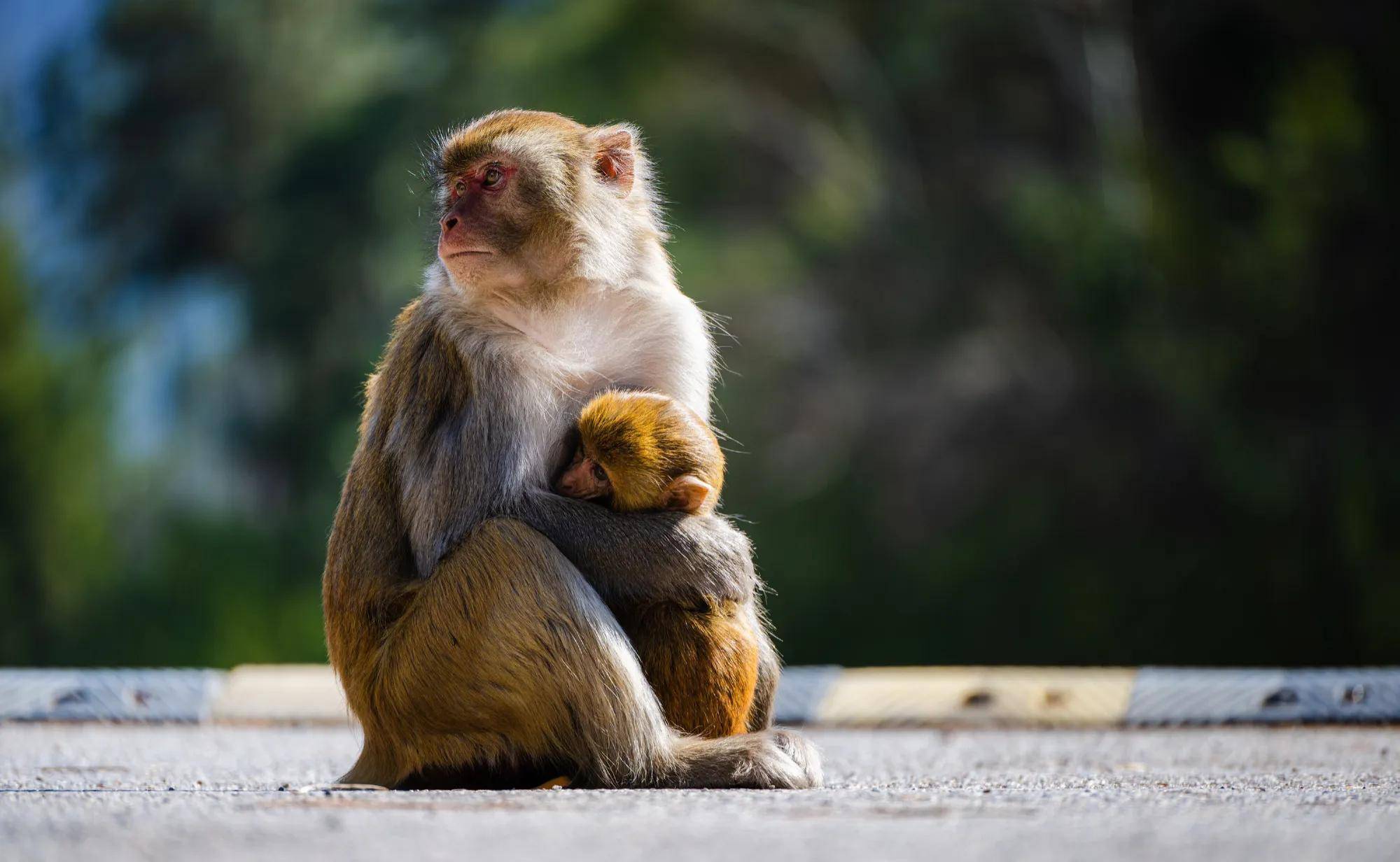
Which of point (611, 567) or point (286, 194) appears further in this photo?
point (286, 194)

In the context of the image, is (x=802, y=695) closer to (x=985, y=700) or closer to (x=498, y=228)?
(x=985, y=700)

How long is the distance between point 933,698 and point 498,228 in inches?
112

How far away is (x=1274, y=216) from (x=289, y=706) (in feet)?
26.1

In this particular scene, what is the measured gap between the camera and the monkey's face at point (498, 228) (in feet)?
12.8

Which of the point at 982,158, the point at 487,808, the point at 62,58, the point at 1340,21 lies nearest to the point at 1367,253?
the point at 1340,21

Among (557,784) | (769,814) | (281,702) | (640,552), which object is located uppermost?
(640,552)

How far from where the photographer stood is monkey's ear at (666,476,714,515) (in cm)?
359

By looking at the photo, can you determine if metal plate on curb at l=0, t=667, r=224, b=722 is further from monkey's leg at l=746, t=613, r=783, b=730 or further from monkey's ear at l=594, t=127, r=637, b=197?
Answer: monkey's leg at l=746, t=613, r=783, b=730

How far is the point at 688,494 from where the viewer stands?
3.61 m

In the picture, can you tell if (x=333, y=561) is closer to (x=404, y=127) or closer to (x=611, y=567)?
(x=611, y=567)

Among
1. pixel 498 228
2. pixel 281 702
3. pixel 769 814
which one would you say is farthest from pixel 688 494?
pixel 281 702

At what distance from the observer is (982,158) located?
15.5 meters

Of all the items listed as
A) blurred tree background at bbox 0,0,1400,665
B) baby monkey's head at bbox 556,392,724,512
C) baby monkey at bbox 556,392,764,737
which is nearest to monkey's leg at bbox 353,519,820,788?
baby monkey at bbox 556,392,764,737

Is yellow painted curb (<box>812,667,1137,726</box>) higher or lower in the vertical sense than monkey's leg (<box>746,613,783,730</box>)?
lower
